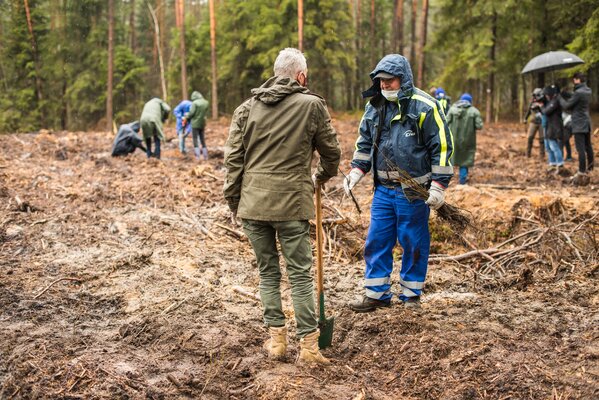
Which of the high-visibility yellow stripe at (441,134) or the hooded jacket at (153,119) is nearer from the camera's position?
the high-visibility yellow stripe at (441,134)

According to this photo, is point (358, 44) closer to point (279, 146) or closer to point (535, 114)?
point (535, 114)

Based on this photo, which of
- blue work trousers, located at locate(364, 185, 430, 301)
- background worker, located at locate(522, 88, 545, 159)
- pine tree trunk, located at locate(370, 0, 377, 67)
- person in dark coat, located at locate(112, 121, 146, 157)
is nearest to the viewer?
blue work trousers, located at locate(364, 185, 430, 301)

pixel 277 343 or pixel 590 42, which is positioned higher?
pixel 590 42

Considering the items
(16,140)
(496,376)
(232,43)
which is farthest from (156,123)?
(232,43)

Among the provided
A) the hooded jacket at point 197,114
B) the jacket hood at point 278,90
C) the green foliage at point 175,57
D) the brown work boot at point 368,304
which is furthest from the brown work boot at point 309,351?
the green foliage at point 175,57

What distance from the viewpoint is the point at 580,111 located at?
38.1ft

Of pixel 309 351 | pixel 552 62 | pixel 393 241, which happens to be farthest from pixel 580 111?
pixel 309 351

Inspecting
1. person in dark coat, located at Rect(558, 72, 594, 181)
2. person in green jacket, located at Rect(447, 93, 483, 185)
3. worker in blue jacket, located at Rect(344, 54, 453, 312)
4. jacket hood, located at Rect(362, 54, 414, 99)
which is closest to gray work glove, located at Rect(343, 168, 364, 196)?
worker in blue jacket, located at Rect(344, 54, 453, 312)

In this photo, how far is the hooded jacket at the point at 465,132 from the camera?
37.6 feet

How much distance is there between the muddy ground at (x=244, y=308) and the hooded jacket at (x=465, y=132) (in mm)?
1671

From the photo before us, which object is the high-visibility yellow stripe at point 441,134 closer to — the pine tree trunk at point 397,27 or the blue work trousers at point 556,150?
the blue work trousers at point 556,150

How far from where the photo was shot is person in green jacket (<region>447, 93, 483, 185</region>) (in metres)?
11.5

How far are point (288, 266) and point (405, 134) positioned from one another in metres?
1.62

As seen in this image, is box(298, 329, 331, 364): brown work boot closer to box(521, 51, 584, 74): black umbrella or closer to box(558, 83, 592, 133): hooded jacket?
box(558, 83, 592, 133): hooded jacket
